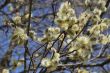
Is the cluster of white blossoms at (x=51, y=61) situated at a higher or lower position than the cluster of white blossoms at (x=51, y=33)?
lower

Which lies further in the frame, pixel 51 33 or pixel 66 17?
pixel 51 33

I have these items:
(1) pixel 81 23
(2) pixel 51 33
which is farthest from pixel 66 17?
(2) pixel 51 33

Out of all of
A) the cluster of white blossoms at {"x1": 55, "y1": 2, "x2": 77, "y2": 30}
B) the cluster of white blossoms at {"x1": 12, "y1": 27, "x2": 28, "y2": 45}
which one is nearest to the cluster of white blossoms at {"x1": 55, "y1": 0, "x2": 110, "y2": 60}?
the cluster of white blossoms at {"x1": 55, "y1": 2, "x2": 77, "y2": 30}

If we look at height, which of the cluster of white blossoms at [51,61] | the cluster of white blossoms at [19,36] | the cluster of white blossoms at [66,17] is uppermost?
the cluster of white blossoms at [66,17]

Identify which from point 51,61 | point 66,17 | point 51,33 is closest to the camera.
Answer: point 66,17

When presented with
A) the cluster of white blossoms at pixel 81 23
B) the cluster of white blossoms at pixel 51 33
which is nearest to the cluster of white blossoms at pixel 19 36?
the cluster of white blossoms at pixel 51 33

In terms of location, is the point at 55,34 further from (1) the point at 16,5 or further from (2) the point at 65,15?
(1) the point at 16,5

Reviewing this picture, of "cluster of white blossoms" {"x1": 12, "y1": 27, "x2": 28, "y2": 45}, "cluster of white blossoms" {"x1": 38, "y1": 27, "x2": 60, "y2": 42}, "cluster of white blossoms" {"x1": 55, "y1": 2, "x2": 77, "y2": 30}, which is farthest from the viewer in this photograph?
"cluster of white blossoms" {"x1": 38, "y1": 27, "x2": 60, "y2": 42}

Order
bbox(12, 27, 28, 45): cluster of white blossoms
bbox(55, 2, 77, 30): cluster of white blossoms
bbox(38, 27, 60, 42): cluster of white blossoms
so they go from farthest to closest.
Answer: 1. bbox(38, 27, 60, 42): cluster of white blossoms
2. bbox(12, 27, 28, 45): cluster of white blossoms
3. bbox(55, 2, 77, 30): cluster of white blossoms

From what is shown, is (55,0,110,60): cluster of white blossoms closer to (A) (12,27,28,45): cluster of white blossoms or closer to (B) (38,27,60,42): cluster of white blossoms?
(B) (38,27,60,42): cluster of white blossoms

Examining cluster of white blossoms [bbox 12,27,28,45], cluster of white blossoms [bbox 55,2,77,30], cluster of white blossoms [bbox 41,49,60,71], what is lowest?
cluster of white blossoms [bbox 41,49,60,71]

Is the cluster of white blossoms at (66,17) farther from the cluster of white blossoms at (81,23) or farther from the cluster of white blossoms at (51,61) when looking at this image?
the cluster of white blossoms at (51,61)

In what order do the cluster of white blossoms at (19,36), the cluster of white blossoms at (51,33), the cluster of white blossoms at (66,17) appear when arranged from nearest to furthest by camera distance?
the cluster of white blossoms at (66,17)
the cluster of white blossoms at (19,36)
the cluster of white blossoms at (51,33)

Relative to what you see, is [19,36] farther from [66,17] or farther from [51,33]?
[66,17]
